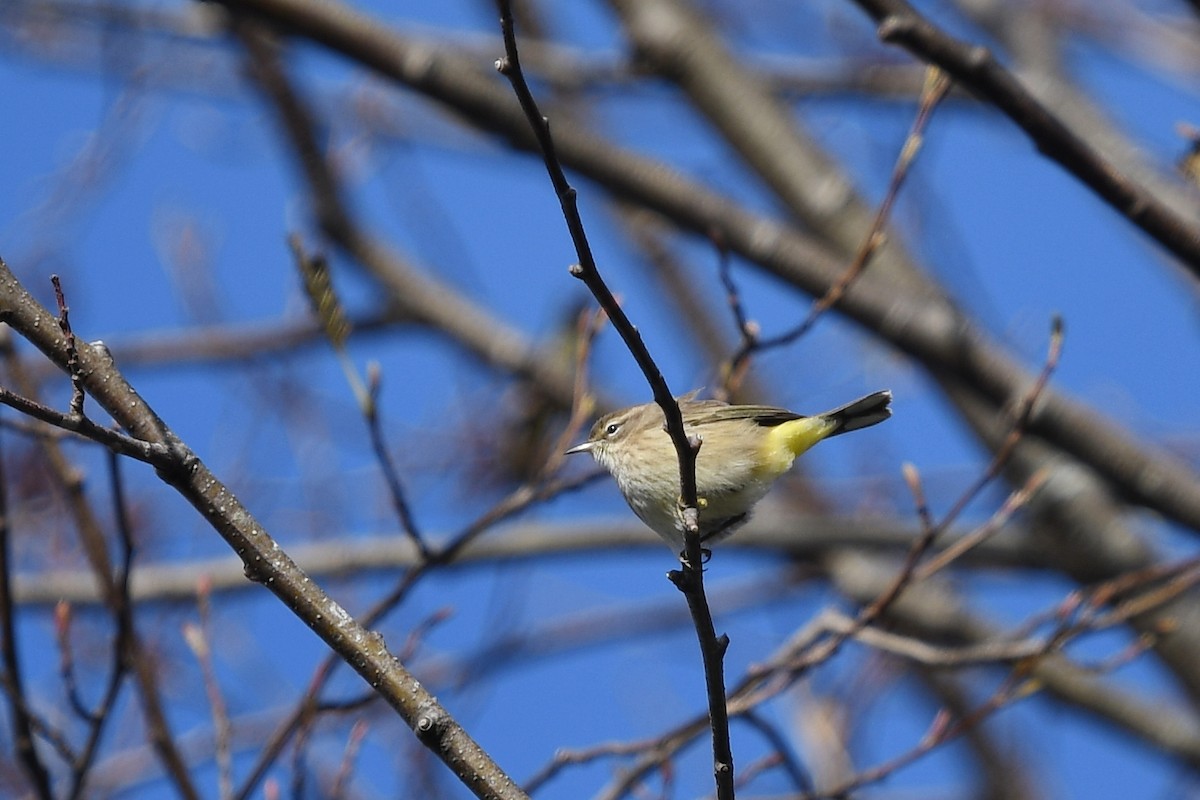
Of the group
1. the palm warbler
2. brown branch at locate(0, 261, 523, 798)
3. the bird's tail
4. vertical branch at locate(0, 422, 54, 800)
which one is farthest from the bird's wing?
vertical branch at locate(0, 422, 54, 800)

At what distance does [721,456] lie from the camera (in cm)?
341

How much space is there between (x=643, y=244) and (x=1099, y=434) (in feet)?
16.9

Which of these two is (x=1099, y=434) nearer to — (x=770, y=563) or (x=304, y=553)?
(x=770, y=563)

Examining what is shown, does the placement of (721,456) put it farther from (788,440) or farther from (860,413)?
(860,413)

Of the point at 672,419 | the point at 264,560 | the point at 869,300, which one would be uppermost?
the point at 869,300

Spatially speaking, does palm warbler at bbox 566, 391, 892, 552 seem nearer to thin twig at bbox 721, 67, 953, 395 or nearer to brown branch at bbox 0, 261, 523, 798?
thin twig at bbox 721, 67, 953, 395

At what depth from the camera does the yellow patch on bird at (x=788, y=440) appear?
11.3ft

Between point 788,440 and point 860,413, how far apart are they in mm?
228

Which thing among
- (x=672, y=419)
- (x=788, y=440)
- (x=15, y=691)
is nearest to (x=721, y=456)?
(x=788, y=440)

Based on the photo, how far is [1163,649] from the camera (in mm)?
5504

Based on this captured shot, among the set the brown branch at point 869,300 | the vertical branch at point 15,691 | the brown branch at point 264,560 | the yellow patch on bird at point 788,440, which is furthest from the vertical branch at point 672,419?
the brown branch at point 869,300

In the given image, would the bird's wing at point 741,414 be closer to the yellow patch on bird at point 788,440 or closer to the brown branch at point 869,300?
the yellow patch on bird at point 788,440

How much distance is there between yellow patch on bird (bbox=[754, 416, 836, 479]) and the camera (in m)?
3.43

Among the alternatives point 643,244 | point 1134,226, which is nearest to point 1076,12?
point 643,244
